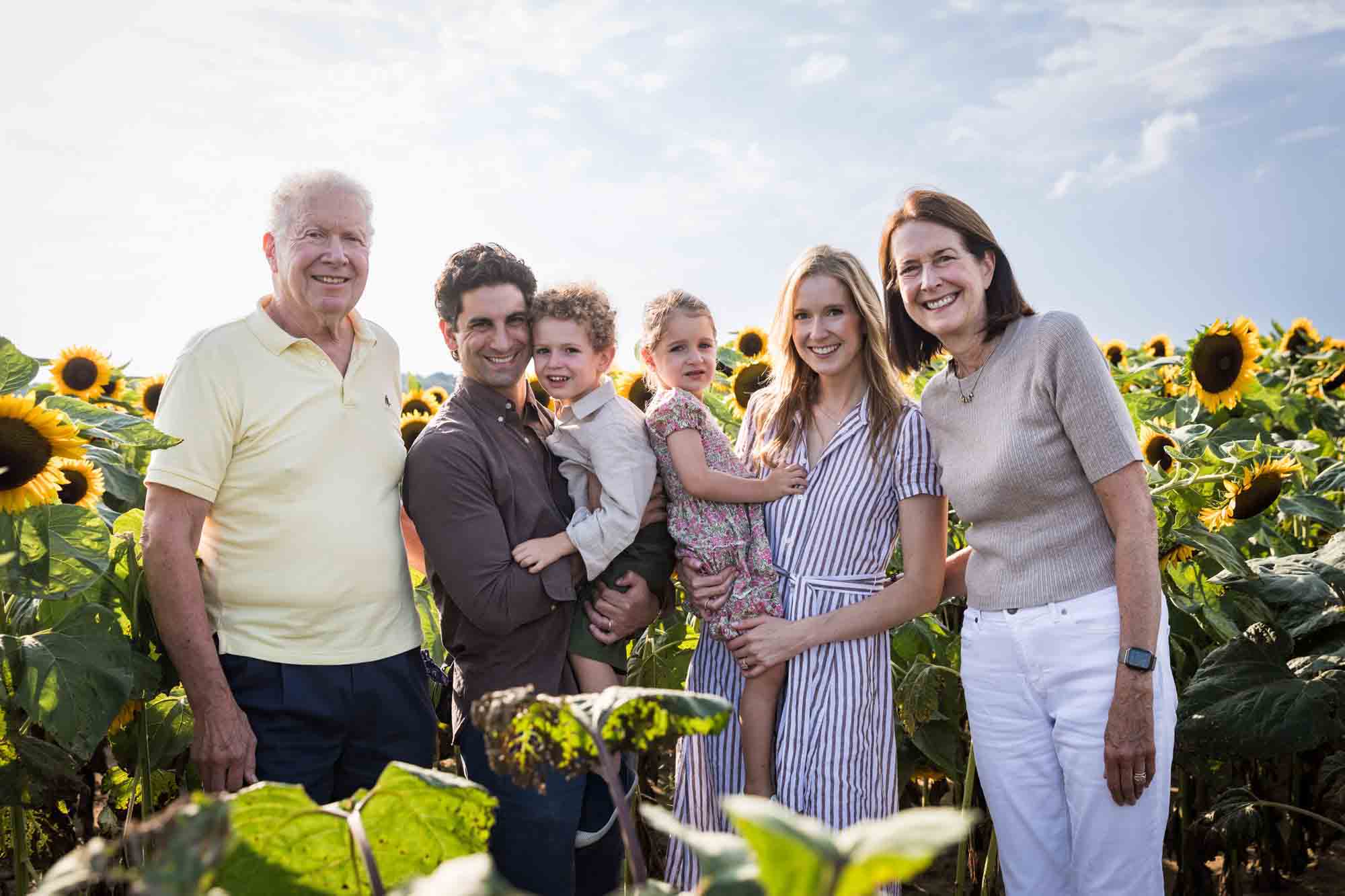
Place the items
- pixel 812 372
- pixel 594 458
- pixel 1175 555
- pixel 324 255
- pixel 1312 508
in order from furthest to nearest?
pixel 1312 508, pixel 1175 555, pixel 812 372, pixel 594 458, pixel 324 255

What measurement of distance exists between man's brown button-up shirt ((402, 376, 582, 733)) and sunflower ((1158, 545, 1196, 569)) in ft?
5.65

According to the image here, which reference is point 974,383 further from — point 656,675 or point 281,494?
point 281,494

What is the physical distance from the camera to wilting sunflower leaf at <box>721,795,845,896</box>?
522 millimetres

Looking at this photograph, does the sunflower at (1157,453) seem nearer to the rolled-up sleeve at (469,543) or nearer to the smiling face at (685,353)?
the smiling face at (685,353)

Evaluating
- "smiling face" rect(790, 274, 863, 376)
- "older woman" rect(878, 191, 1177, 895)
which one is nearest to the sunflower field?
"older woman" rect(878, 191, 1177, 895)

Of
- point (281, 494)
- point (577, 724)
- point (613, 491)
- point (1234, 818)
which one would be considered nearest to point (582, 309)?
point (613, 491)

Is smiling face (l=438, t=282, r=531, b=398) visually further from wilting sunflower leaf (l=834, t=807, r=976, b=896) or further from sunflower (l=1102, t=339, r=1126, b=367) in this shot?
sunflower (l=1102, t=339, r=1126, b=367)

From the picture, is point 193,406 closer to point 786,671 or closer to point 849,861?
point 786,671

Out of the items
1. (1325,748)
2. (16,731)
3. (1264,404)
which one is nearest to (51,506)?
(16,731)

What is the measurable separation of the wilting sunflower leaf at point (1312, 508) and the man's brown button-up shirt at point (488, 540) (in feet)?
8.36

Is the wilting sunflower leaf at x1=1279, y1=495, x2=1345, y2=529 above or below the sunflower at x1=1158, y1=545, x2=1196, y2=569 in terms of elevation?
above

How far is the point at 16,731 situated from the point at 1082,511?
2336 millimetres

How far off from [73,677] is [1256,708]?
281 cm

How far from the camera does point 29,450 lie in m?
2.02
